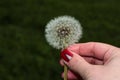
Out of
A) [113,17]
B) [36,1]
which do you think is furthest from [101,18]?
[36,1]

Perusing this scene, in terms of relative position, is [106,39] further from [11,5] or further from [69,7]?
[11,5]

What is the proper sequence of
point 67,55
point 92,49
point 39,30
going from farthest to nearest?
point 39,30 → point 92,49 → point 67,55

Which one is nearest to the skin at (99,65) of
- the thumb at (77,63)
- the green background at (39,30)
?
the thumb at (77,63)

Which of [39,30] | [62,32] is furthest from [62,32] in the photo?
[39,30]

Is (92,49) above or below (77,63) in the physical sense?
above

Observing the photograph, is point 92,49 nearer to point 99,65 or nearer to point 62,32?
point 62,32

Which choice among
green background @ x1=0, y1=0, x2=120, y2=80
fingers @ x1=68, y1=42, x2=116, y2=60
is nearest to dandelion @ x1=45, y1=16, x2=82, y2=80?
fingers @ x1=68, y1=42, x2=116, y2=60
